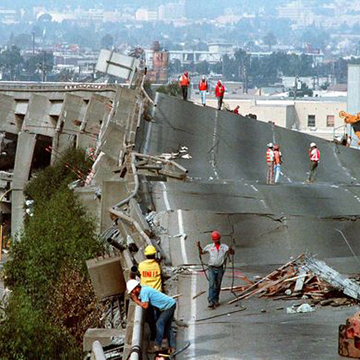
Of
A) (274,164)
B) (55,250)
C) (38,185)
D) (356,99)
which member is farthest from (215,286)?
(356,99)

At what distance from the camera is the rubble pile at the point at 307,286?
19.0 meters

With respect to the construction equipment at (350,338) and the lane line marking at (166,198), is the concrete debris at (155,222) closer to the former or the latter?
the lane line marking at (166,198)

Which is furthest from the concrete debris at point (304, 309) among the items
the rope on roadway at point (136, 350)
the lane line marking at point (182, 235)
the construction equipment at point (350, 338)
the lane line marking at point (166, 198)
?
the lane line marking at point (166, 198)

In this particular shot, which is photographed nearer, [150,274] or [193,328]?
[150,274]

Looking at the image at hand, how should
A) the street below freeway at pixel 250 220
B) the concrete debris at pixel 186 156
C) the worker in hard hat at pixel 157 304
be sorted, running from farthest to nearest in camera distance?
1. the concrete debris at pixel 186 156
2. the street below freeway at pixel 250 220
3. the worker in hard hat at pixel 157 304

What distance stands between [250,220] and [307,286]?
20.7 feet

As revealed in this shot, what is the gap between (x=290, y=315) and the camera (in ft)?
60.6

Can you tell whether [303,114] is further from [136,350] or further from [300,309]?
[136,350]

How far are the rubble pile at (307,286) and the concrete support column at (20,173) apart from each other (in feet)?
121

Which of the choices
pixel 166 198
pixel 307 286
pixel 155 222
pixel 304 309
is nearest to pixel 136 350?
pixel 304 309

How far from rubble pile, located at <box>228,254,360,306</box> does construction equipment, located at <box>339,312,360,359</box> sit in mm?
3055

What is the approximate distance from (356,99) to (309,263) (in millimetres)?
50840

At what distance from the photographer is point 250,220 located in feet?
84.2

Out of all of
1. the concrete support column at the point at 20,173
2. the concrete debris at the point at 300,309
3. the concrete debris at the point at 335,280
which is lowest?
the concrete support column at the point at 20,173
